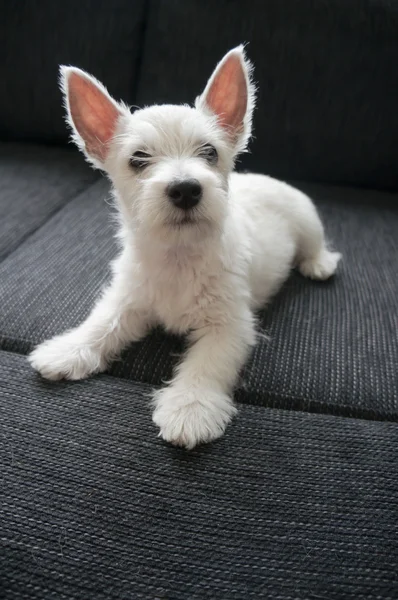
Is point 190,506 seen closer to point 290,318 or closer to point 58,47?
point 290,318

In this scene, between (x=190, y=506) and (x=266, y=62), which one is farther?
(x=266, y=62)

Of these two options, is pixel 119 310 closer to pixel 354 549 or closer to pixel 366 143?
pixel 354 549

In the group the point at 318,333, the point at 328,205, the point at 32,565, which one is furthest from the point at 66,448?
the point at 328,205

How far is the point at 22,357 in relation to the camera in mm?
1486

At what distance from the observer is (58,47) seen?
2.71 meters

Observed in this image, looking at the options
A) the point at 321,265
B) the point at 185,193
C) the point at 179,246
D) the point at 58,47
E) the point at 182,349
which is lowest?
the point at 182,349

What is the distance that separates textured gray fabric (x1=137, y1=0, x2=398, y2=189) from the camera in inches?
94.4

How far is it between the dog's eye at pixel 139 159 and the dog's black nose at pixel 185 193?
194 millimetres

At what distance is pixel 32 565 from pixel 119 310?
2.64ft

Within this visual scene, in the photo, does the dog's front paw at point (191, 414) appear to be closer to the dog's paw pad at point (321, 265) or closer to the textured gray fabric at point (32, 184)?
the dog's paw pad at point (321, 265)

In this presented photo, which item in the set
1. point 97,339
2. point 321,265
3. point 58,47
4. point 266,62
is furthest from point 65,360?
point 58,47

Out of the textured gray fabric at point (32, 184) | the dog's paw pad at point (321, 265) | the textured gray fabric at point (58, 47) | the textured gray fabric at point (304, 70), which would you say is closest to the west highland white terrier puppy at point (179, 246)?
the dog's paw pad at point (321, 265)

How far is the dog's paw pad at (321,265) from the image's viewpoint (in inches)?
75.7

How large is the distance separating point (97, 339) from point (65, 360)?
135 millimetres
